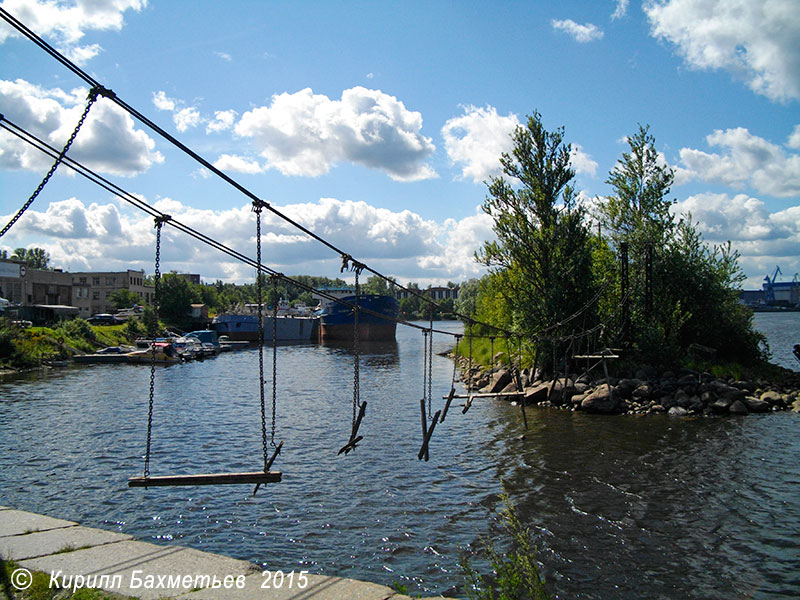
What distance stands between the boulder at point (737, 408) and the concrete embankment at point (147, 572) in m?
22.7

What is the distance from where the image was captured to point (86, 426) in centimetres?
2336

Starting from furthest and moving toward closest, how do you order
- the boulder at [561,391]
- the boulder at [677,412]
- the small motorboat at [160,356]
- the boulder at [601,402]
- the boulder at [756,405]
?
the small motorboat at [160,356] → the boulder at [561,391] → the boulder at [601,402] → the boulder at [756,405] → the boulder at [677,412]

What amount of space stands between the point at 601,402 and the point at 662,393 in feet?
11.4

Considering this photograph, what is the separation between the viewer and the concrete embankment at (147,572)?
7.10 meters

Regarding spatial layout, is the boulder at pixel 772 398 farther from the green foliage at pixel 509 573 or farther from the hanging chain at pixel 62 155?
the hanging chain at pixel 62 155

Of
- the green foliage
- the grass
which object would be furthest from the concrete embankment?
the grass

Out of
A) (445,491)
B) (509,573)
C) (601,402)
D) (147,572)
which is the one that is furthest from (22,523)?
(601,402)

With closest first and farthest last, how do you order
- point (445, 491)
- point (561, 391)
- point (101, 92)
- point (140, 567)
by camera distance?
point (101, 92) < point (140, 567) < point (445, 491) < point (561, 391)

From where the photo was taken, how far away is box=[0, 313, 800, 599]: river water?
1082cm

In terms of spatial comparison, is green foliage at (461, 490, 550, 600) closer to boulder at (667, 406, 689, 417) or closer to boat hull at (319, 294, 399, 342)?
boulder at (667, 406, 689, 417)

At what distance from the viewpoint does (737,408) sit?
25047 millimetres

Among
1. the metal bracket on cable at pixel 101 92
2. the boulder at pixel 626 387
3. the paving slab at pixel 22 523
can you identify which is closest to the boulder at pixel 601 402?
the boulder at pixel 626 387

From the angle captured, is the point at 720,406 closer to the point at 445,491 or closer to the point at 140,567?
the point at 445,491

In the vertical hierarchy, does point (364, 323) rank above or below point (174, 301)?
below
